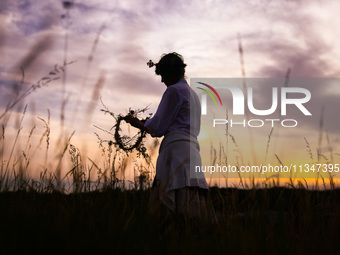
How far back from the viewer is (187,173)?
11.9ft

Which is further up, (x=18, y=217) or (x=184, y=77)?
(x=184, y=77)

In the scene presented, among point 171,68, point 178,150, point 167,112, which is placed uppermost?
point 171,68

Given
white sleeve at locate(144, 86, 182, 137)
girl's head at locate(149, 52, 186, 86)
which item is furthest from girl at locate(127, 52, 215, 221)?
girl's head at locate(149, 52, 186, 86)

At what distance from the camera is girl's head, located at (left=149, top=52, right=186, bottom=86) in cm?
396

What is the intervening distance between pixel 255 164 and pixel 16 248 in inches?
81.9

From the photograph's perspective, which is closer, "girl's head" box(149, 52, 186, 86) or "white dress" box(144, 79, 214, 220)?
"white dress" box(144, 79, 214, 220)

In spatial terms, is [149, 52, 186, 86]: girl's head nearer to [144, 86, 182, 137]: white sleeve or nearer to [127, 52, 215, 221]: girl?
[127, 52, 215, 221]: girl

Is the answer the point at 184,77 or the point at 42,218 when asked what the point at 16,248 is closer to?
the point at 42,218

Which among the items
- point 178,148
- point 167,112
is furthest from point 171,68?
point 178,148

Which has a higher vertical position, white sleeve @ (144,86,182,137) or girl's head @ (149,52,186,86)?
girl's head @ (149,52,186,86)

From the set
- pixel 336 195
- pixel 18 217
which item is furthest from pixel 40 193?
pixel 336 195

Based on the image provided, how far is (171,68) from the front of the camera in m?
3.98

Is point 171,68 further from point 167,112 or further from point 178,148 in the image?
point 178,148

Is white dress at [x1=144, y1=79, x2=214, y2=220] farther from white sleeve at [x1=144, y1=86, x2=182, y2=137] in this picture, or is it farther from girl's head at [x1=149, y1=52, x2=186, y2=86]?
girl's head at [x1=149, y1=52, x2=186, y2=86]
